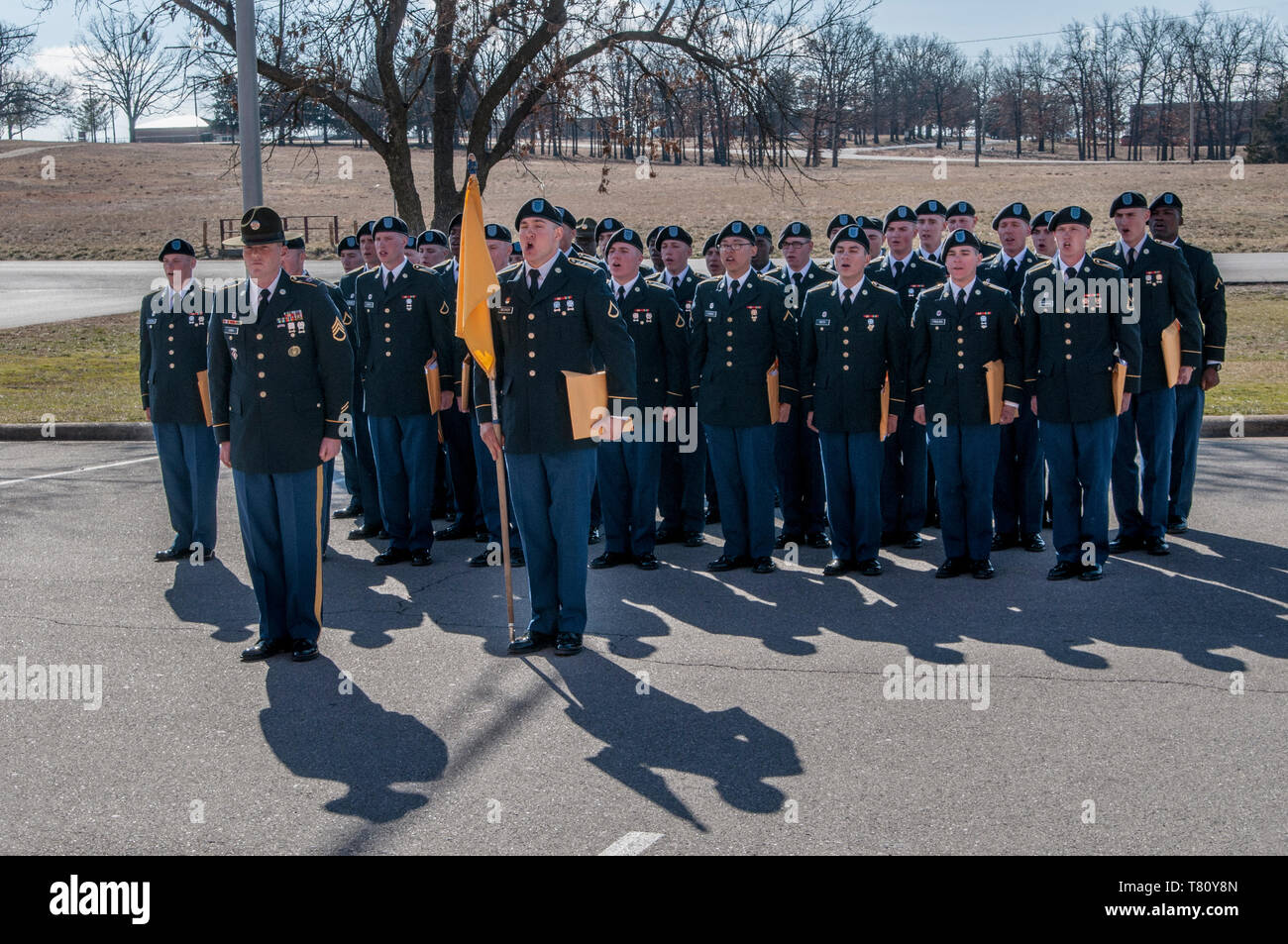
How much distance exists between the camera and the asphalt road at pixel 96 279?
1104 inches

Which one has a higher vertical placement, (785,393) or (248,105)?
(248,105)

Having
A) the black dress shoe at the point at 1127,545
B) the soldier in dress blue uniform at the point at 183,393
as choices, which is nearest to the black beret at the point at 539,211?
the soldier in dress blue uniform at the point at 183,393

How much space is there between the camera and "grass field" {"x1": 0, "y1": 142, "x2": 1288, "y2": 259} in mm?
50844

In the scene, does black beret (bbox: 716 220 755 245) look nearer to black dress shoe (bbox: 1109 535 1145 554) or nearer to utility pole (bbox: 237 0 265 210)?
black dress shoe (bbox: 1109 535 1145 554)

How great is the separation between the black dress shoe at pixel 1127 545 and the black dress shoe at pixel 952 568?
1201 millimetres

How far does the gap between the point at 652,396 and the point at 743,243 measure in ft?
4.58

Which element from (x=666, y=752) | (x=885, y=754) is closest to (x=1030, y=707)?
(x=885, y=754)

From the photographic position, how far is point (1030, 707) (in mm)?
5742

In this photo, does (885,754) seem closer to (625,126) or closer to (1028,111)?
(625,126)

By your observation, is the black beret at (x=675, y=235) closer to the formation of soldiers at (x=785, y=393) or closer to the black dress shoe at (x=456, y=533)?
the formation of soldiers at (x=785, y=393)

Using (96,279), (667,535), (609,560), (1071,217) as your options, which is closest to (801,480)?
(667,535)

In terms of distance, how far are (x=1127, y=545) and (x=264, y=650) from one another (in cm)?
563

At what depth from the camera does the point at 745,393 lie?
8.65 m

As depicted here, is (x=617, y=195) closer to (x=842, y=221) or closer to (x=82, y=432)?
(x=82, y=432)
